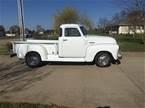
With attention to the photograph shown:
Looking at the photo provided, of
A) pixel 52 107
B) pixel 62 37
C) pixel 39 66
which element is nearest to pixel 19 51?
pixel 39 66

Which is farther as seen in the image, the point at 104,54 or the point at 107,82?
the point at 104,54

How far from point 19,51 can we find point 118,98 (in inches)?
312

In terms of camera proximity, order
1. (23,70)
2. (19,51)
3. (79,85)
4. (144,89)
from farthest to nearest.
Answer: (19,51)
(23,70)
(79,85)
(144,89)

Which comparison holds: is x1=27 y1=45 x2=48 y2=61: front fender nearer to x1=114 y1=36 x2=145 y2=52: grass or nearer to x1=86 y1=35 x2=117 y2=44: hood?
x1=86 y1=35 x2=117 y2=44: hood

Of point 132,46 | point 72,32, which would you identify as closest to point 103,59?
point 72,32

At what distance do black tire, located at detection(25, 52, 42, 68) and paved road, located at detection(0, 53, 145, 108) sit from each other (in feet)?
0.95

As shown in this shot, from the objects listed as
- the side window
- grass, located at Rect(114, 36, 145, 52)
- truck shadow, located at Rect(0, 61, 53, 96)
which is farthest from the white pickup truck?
grass, located at Rect(114, 36, 145, 52)

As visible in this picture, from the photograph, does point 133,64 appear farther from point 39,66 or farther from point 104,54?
point 39,66

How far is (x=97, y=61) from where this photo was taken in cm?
1555

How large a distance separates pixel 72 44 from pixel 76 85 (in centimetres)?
469

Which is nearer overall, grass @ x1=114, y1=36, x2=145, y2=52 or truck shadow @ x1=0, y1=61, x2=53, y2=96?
truck shadow @ x1=0, y1=61, x2=53, y2=96

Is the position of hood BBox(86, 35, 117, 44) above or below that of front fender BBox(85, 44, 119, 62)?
above

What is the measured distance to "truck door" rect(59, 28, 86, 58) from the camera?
613 inches

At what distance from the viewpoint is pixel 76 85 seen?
1116 centimetres
